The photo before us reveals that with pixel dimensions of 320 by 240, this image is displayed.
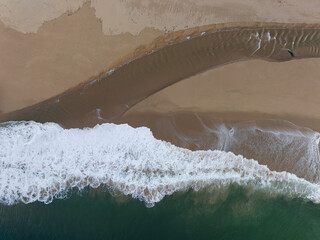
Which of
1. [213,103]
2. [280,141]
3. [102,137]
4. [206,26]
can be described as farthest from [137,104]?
[280,141]

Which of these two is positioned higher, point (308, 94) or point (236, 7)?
point (236, 7)

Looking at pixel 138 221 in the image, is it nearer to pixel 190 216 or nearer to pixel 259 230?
pixel 190 216

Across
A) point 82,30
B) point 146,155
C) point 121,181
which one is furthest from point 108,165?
point 82,30

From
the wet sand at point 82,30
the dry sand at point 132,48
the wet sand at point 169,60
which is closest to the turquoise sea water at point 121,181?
the wet sand at point 169,60

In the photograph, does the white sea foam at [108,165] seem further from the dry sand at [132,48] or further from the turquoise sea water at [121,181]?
the dry sand at [132,48]

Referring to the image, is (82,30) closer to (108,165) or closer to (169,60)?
(169,60)

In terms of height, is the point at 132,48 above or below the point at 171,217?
above

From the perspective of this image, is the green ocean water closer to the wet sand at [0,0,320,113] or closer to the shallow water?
the shallow water
